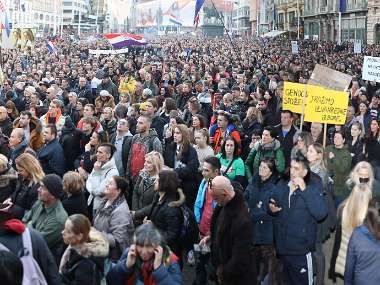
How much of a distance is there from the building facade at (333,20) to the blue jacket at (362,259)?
49.4 m

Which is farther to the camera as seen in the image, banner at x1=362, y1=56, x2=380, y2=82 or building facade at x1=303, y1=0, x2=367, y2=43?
building facade at x1=303, y1=0, x2=367, y2=43

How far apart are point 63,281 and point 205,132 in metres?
3.91

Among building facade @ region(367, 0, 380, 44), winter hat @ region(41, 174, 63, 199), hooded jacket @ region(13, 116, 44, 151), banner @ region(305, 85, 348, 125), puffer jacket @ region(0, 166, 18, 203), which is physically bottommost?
puffer jacket @ region(0, 166, 18, 203)

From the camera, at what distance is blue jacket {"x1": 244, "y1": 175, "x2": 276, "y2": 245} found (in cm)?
575

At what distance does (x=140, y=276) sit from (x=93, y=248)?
351 millimetres

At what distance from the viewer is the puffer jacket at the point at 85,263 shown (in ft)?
14.3

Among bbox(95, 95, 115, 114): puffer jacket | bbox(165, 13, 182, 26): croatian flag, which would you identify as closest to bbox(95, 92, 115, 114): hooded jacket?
bbox(95, 95, 115, 114): puffer jacket

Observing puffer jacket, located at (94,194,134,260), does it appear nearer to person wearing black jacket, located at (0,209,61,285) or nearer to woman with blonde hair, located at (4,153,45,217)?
woman with blonde hair, located at (4,153,45,217)

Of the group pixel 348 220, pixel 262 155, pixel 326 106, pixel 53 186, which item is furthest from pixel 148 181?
pixel 326 106

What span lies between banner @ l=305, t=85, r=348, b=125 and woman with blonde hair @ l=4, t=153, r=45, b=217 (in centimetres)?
451

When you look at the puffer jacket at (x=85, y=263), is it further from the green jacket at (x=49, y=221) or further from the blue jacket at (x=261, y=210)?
the blue jacket at (x=261, y=210)

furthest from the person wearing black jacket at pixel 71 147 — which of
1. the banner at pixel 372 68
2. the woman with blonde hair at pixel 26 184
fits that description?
the banner at pixel 372 68

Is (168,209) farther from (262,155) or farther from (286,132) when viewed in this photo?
(286,132)

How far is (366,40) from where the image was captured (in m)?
54.5
